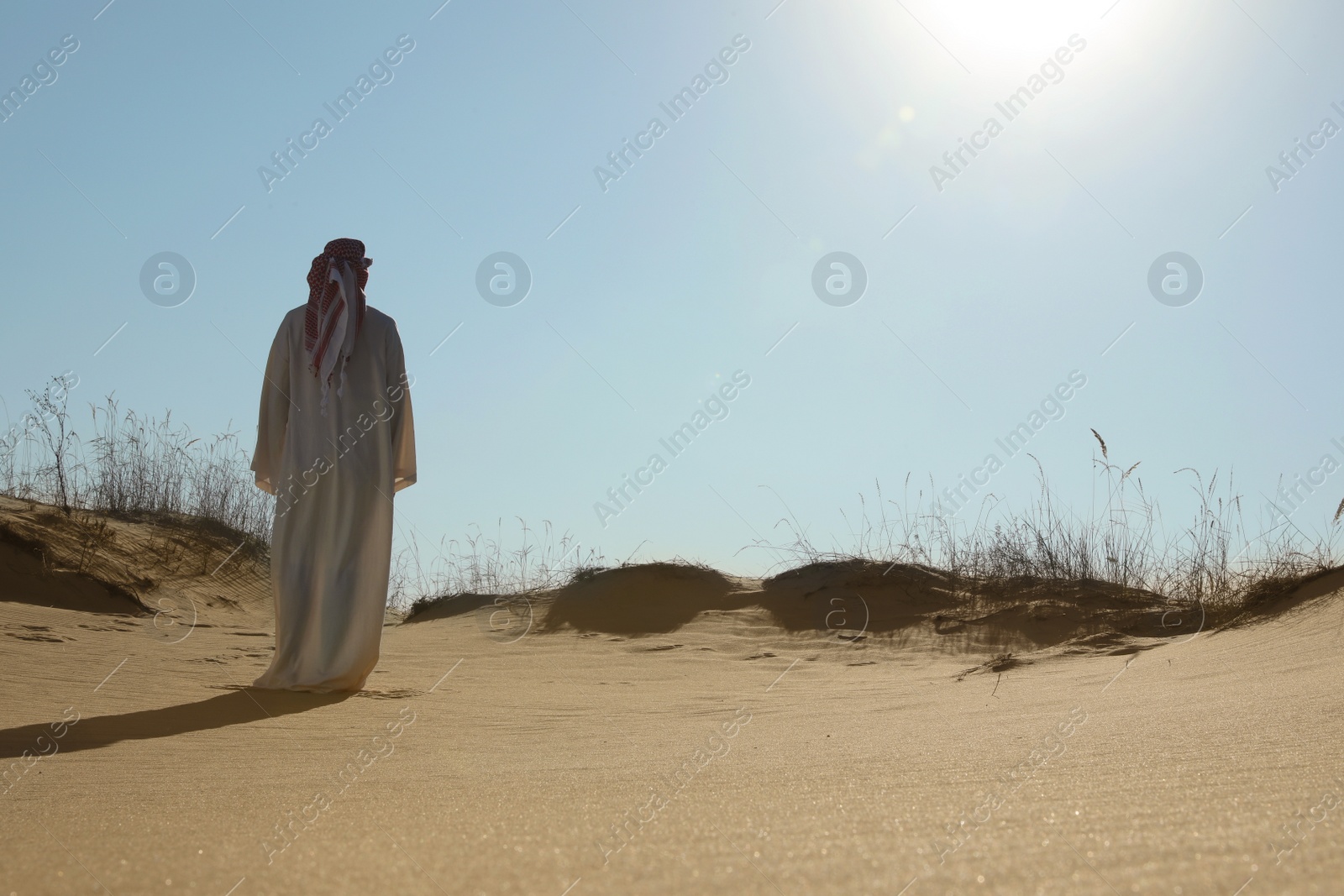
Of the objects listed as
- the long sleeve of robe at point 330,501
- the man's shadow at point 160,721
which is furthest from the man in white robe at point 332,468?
the man's shadow at point 160,721

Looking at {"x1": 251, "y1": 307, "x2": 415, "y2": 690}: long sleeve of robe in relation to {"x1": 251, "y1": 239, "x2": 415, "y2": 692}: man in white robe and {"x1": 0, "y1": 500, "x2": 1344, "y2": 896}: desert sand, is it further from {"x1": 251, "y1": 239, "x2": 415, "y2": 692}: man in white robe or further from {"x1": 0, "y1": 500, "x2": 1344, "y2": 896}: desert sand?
{"x1": 0, "y1": 500, "x2": 1344, "y2": 896}: desert sand

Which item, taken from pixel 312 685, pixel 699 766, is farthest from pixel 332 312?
pixel 699 766

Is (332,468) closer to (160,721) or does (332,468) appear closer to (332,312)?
(332,312)

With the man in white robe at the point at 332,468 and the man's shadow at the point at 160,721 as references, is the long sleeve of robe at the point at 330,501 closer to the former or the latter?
the man in white robe at the point at 332,468

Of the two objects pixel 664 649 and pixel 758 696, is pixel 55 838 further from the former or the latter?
pixel 664 649

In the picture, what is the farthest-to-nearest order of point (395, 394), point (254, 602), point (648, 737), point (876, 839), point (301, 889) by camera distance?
1. point (254, 602)
2. point (395, 394)
3. point (648, 737)
4. point (876, 839)
5. point (301, 889)

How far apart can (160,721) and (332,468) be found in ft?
5.64

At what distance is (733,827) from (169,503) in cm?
1108

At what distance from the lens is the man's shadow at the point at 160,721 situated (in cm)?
311

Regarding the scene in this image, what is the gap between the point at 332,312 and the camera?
5.20 m

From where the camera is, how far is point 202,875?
4.28 feet

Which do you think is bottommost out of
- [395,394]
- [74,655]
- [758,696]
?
[758,696]

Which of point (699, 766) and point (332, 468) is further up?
point (332, 468)

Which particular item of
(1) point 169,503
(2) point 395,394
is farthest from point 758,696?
(1) point 169,503
